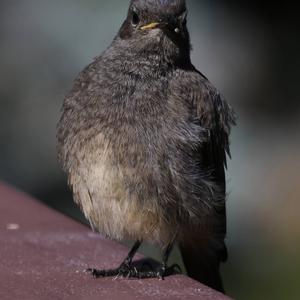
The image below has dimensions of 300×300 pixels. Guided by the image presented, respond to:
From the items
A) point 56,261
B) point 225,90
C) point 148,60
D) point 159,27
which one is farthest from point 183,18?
point 225,90

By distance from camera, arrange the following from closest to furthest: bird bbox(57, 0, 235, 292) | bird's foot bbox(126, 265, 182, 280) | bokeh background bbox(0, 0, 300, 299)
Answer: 1. bird's foot bbox(126, 265, 182, 280)
2. bird bbox(57, 0, 235, 292)
3. bokeh background bbox(0, 0, 300, 299)

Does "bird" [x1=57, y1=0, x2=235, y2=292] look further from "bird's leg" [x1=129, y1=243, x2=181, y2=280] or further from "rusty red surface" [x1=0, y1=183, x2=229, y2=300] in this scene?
"rusty red surface" [x1=0, y1=183, x2=229, y2=300]

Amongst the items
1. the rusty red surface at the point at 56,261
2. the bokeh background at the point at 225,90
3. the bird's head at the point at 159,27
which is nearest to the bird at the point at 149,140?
the bird's head at the point at 159,27

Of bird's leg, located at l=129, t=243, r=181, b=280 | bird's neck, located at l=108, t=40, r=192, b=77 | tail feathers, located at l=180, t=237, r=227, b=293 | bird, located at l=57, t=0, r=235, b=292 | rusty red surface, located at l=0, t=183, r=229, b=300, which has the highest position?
bird's neck, located at l=108, t=40, r=192, b=77

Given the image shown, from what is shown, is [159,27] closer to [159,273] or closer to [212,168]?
[212,168]

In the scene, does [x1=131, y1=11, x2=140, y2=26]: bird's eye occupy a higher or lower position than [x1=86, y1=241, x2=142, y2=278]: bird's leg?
higher

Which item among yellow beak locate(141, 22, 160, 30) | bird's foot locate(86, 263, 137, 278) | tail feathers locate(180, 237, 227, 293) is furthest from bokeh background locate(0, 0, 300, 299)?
bird's foot locate(86, 263, 137, 278)

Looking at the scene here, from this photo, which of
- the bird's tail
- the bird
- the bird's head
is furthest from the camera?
the bird's tail
